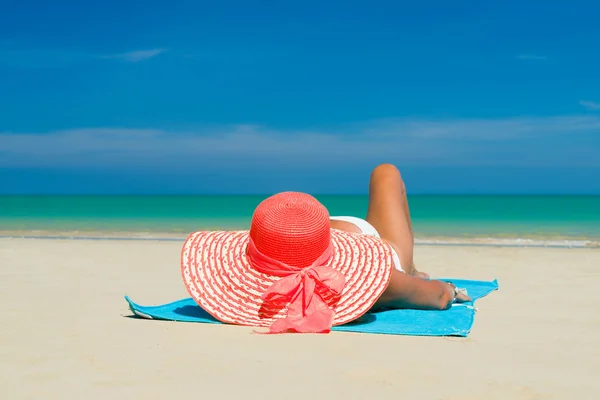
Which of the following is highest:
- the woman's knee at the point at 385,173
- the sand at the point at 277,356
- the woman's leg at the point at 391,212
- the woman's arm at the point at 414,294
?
the woman's knee at the point at 385,173

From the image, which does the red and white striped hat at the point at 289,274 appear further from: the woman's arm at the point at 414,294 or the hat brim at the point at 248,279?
the woman's arm at the point at 414,294

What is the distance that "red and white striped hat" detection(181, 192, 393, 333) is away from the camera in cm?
369

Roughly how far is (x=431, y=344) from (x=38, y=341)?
6.58 feet

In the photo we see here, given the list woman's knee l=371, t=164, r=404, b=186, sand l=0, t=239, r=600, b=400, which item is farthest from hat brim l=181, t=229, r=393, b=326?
woman's knee l=371, t=164, r=404, b=186

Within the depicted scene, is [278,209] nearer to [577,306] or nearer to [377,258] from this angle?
[377,258]

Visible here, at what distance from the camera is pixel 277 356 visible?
126 inches

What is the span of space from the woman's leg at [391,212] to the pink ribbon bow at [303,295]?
3.59 ft

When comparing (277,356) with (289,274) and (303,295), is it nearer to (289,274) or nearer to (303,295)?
(303,295)

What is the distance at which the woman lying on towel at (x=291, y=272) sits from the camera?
3695 mm

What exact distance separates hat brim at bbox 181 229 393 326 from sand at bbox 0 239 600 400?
12 centimetres

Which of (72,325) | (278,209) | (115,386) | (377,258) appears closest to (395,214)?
(377,258)

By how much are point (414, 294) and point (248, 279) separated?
1080 millimetres

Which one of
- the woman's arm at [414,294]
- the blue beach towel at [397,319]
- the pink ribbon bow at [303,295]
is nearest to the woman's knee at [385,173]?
the woman's arm at [414,294]

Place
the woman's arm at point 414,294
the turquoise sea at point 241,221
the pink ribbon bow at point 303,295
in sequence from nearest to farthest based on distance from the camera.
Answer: the pink ribbon bow at point 303,295, the woman's arm at point 414,294, the turquoise sea at point 241,221
